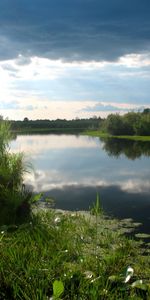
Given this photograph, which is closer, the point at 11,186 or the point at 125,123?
the point at 11,186

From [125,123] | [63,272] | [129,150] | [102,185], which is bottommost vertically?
[102,185]

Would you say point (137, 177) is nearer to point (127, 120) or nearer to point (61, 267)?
point (61, 267)

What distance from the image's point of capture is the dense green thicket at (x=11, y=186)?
11.2 meters

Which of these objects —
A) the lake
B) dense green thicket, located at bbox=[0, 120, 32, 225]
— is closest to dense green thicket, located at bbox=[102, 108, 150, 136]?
the lake

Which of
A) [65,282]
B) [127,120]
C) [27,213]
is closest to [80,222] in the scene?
[27,213]

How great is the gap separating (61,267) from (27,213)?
6.19 m

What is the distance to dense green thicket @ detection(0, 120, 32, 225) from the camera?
36.9 feet

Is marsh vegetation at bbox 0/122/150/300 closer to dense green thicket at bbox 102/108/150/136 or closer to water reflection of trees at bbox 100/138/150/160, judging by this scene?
water reflection of trees at bbox 100/138/150/160

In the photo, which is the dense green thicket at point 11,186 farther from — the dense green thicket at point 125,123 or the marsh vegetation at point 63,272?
the dense green thicket at point 125,123

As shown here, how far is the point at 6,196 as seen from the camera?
11500mm

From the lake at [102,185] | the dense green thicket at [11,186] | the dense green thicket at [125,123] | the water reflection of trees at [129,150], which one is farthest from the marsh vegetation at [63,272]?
the dense green thicket at [125,123]

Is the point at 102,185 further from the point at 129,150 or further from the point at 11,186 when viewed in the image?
the point at 129,150

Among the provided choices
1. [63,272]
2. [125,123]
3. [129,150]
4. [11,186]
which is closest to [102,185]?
[11,186]

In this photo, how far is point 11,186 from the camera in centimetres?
1252
